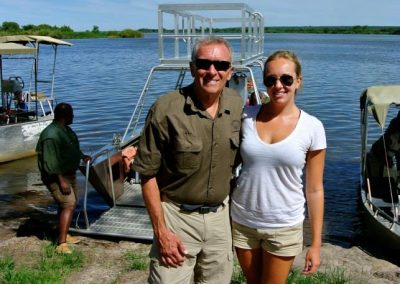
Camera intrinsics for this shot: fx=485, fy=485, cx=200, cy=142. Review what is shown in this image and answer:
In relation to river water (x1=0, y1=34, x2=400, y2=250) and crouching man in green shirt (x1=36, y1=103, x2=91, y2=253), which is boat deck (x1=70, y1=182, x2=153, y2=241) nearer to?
crouching man in green shirt (x1=36, y1=103, x2=91, y2=253)

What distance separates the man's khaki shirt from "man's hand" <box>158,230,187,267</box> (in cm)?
21

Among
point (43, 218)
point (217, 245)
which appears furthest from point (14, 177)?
point (217, 245)

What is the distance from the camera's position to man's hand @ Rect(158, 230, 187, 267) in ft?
8.54

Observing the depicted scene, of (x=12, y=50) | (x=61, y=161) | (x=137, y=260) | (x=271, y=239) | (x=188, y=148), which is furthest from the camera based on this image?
(x=12, y=50)

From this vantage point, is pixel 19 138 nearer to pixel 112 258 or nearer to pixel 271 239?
pixel 112 258

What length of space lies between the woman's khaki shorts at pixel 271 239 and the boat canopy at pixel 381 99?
15.2ft

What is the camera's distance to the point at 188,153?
2.55m

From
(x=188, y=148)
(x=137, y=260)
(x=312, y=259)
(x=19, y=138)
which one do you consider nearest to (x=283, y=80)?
(x=188, y=148)

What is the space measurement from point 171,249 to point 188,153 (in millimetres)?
529

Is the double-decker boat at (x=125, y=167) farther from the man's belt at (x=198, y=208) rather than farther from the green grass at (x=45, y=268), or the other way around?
the man's belt at (x=198, y=208)

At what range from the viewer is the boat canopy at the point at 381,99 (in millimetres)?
6984

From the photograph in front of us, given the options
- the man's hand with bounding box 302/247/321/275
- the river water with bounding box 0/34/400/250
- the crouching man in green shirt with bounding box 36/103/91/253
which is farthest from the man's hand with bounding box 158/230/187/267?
the river water with bounding box 0/34/400/250

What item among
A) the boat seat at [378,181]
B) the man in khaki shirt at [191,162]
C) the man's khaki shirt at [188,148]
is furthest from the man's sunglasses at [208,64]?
the boat seat at [378,181]

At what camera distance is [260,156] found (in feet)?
8.64
